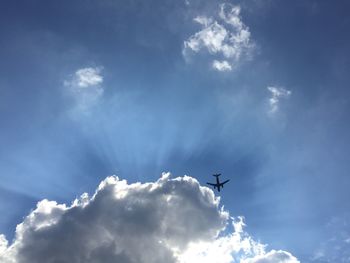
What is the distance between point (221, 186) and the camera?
88.4m
